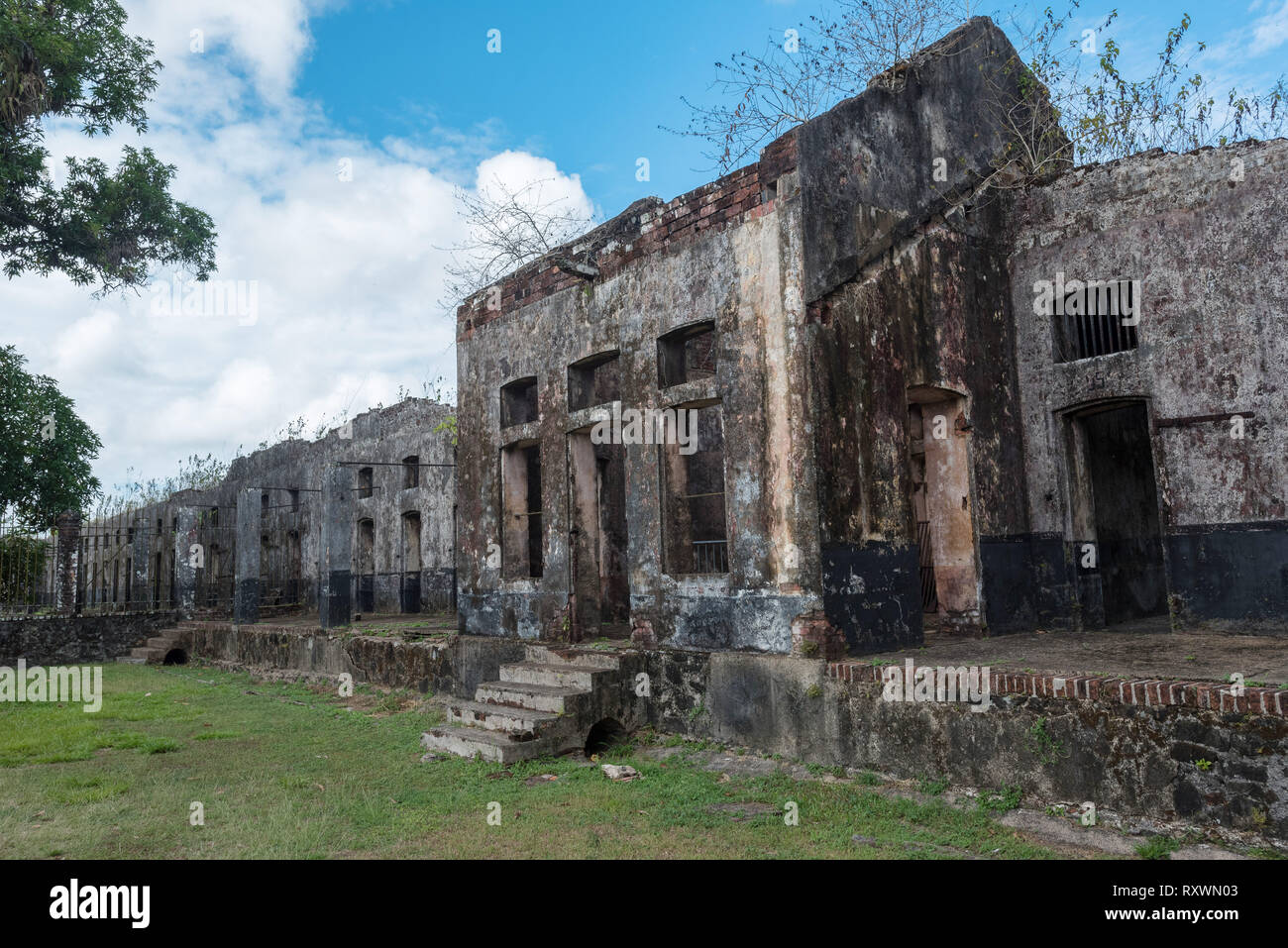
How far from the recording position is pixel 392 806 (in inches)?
255

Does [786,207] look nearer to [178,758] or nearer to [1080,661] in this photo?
[1080,661]

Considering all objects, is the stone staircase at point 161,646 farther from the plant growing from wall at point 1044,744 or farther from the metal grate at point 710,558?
the plant growing from wall at point 1044,744

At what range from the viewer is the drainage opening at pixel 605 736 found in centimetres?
852

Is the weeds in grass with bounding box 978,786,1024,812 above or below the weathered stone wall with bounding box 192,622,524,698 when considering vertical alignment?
below

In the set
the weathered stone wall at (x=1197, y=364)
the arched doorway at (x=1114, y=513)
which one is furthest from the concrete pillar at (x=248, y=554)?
the arched doorway at (x=1114, y=513)

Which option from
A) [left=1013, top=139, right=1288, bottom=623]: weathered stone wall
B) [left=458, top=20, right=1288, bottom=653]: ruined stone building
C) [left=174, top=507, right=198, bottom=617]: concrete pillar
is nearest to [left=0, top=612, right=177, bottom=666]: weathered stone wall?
[left=174, top=507, right=198, bottom=617]: concrete pillar

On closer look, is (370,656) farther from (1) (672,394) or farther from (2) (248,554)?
(1) (672,394)

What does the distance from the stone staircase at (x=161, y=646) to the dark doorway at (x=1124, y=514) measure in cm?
1730

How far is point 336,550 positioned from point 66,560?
731 cm

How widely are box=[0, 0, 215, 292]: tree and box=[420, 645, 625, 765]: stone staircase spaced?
50.1ft

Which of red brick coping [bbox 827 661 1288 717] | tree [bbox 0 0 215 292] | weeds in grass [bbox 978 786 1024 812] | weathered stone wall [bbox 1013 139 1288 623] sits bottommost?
weeds in grass [bbox 978 786 1024 812]

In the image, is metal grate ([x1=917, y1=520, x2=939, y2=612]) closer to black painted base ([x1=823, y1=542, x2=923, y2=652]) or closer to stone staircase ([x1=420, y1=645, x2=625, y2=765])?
black painted base ([x1=823, y1=542, x2=923, y2=652])

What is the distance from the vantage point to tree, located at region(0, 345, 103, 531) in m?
17.2
